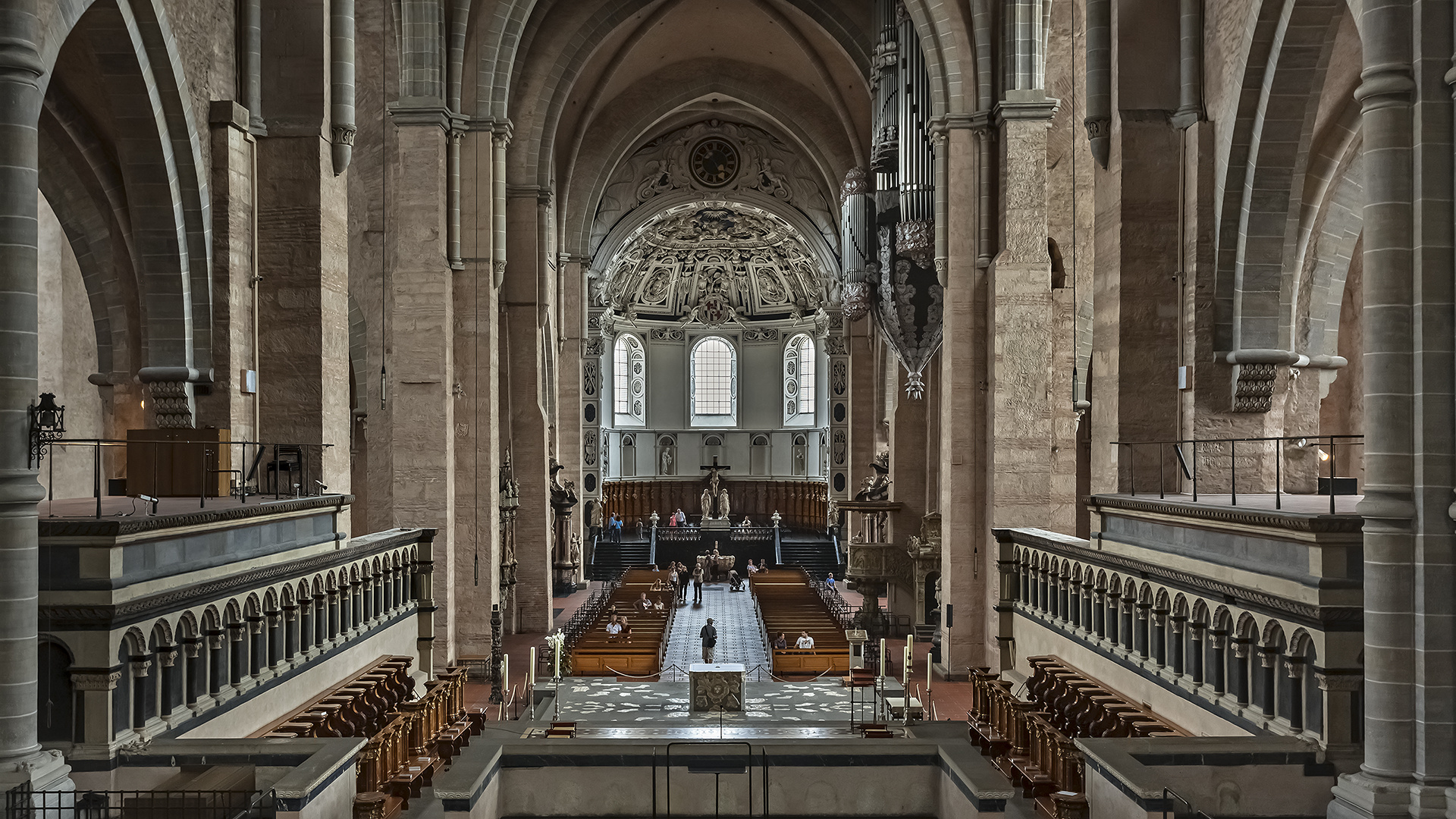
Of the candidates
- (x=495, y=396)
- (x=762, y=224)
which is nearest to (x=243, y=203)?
(x=495, y=396)

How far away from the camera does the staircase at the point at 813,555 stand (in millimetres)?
38906

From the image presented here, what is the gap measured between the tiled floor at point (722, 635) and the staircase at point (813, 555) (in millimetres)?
4074

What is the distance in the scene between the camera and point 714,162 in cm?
3825

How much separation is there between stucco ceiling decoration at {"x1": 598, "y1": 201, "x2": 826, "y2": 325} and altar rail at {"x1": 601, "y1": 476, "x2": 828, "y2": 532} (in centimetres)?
675

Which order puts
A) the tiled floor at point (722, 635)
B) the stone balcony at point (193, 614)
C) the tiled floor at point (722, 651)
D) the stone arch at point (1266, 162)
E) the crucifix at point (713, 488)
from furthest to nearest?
1. the crucifix at point (713, 488)
2. the tiled floor at point (722, 635)
3. the tiled floor at point (722, 651)
4. the stone arch at point (1266, 162)
5. the stone balcony at point (193, 614)

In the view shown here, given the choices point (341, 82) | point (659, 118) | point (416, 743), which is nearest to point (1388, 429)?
point (416, 743)

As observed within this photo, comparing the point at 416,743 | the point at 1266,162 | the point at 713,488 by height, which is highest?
the point at 1266,162

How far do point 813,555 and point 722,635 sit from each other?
14193 mm

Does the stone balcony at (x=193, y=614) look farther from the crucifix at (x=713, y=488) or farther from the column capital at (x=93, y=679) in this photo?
the crucifix at (x=713, y=488)

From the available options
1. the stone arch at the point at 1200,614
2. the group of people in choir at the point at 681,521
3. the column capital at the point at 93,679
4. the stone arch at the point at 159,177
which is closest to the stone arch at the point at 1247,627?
the stone arch at the point at 1200,614

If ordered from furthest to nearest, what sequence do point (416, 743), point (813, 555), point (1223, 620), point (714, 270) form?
point (714, 270)
point (813, 555)
point (416, 743)
point (1223, 620)

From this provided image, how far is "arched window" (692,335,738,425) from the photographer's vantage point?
4931 centimetres

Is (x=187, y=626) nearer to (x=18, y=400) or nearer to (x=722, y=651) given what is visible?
(x=18, y=400)

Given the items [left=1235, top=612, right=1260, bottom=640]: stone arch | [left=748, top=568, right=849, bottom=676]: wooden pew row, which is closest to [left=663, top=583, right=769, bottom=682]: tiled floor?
[left=748, top=568, right=849, bottom=676]: wooden pew row
